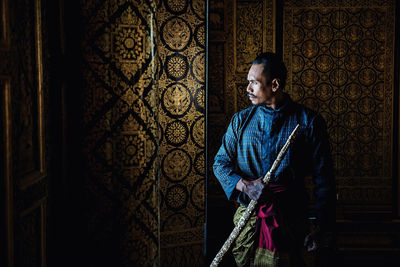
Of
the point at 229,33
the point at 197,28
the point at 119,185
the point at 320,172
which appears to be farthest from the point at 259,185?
the point at 229,33

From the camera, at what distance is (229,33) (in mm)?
4422

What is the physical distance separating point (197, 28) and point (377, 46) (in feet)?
10.6

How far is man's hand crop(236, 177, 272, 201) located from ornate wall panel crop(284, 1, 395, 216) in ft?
10.7

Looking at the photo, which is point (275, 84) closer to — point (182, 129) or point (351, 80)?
point (182, 129)

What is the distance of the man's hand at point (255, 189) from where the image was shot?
4.85 feet

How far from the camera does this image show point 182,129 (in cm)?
238

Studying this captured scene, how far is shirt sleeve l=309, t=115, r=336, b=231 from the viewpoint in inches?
62.1

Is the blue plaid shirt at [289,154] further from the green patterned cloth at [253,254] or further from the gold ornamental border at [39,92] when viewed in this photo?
the gold ornamental border at [39,92]

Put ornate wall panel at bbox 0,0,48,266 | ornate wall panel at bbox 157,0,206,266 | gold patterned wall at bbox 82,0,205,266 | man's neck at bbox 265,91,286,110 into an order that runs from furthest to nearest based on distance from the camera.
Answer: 1. ornate wall panel at bbox 157,0,206,266
2. man's neck at bbox 265,91,286,110
3. gold patterned wall at bbox 82,0,205,266
4. ornate wall panel at bbox 0,0,48,266

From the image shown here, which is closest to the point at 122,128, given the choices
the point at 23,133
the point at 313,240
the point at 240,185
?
the point at 23,133

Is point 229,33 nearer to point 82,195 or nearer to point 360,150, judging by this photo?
point 360,150

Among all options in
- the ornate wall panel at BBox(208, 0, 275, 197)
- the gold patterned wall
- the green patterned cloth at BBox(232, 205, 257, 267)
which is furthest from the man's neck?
the ornate wall panel at BBox(208, 0, 275, 197)

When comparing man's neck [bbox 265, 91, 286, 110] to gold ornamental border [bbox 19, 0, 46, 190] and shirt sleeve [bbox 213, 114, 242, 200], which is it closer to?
shirt sleeve [bbox 213, 114, 242, 200]

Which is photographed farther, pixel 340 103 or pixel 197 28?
pixel 340 103
